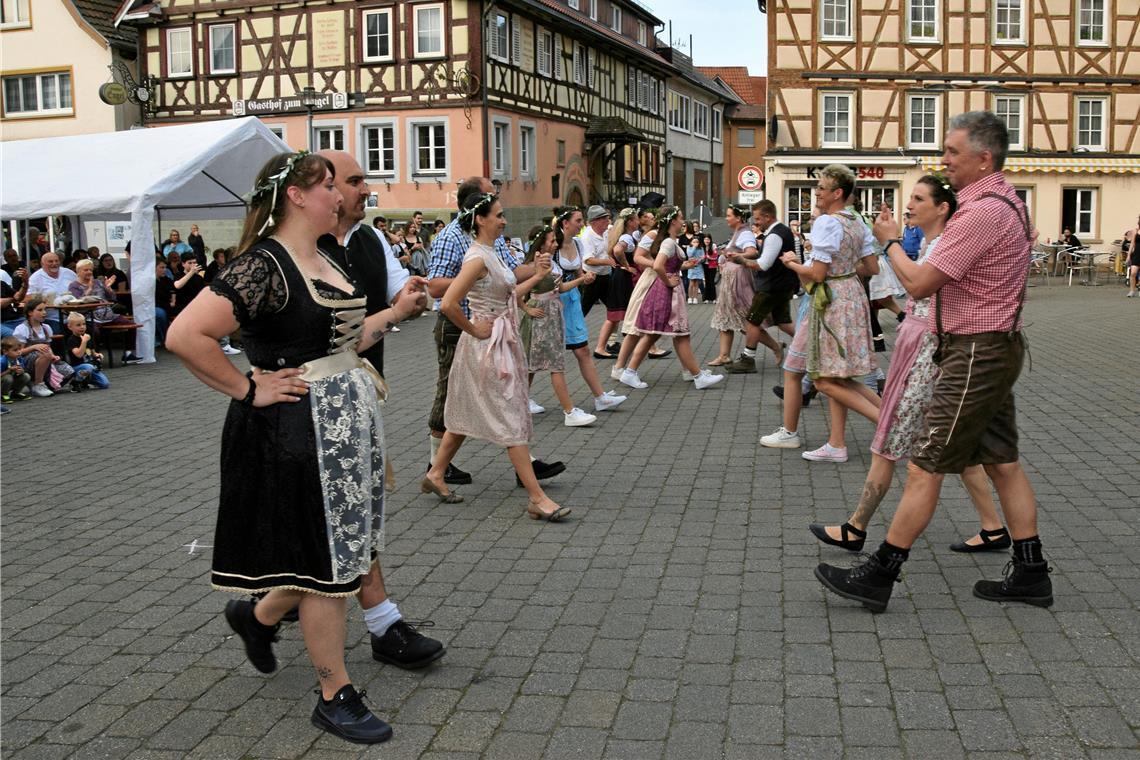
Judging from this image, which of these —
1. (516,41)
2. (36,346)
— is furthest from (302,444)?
(516,41)

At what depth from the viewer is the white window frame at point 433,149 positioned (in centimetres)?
3266

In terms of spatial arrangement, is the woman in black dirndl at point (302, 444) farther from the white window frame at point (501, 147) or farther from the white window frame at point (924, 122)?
the white window frame at point (924, 122)

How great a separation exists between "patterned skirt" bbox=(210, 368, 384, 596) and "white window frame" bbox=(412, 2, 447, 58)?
29967 mm

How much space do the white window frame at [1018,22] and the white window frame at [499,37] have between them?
1481cm

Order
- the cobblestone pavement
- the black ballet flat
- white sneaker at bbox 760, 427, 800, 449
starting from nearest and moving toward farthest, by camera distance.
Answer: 1. the cobblestone pavement
2. the black ballet flat
3. white sneaker at bbox 760, 427, 800, 449

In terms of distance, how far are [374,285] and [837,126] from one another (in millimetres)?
32029

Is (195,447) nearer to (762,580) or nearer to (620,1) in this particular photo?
(762,580)

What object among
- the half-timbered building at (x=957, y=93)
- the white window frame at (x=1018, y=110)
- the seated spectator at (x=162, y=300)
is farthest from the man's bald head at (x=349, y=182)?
the white window frame at (x=1018, y=110)

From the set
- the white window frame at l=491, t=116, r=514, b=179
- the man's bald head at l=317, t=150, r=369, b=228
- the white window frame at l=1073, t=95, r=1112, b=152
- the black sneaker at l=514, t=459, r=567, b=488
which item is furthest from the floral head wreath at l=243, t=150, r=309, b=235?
the white window frame at l=1073, t=95, r=1112, b=152

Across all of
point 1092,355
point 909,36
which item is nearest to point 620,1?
point 909,36

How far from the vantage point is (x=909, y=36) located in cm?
3569

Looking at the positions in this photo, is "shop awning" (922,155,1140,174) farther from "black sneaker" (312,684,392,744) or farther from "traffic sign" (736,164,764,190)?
"black sneaker" (312,684,392,744)

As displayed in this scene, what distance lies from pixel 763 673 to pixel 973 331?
1.61 m

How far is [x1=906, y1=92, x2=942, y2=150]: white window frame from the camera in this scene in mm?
35969
